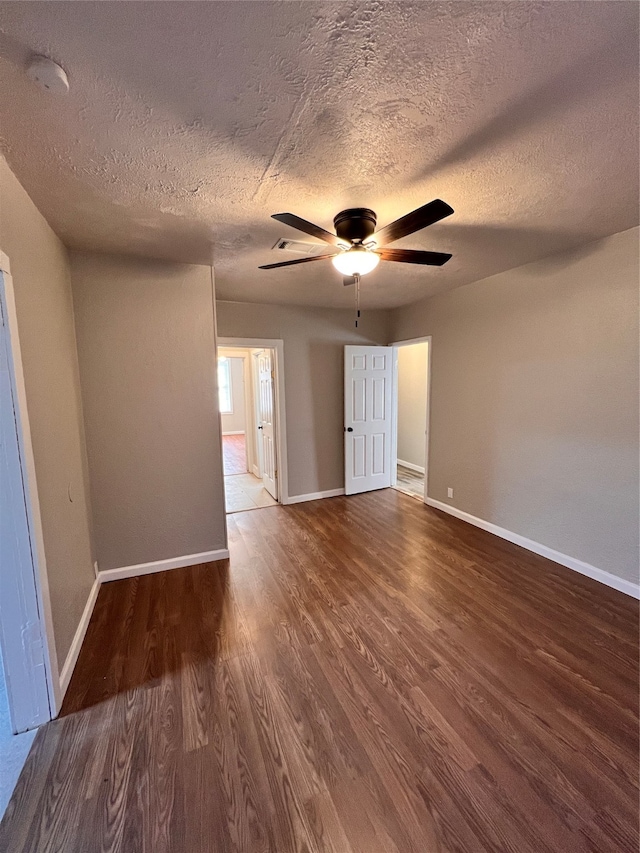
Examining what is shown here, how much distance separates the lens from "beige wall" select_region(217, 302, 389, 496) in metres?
4.29

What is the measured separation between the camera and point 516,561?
297 cm

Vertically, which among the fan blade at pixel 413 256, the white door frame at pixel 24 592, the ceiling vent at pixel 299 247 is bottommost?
the white door frame at pixel 24 592

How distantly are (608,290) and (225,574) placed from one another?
3654 millimetres

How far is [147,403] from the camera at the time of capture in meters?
2.76

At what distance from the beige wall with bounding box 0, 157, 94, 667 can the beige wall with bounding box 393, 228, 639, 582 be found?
11.6 feet

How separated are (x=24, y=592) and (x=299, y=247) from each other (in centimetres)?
252

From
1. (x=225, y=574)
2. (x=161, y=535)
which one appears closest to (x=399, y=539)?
(x=225, y=574)

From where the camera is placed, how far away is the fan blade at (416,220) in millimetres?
1442

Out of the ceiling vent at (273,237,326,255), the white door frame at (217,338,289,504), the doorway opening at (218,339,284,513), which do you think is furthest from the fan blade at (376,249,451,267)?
the white door frame at (217,338,289,504)

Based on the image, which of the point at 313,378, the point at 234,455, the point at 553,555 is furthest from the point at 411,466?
the point at 234,455

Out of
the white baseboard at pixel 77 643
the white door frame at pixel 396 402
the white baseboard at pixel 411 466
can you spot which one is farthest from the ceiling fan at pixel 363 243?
the white baseboard at pixel 411 466

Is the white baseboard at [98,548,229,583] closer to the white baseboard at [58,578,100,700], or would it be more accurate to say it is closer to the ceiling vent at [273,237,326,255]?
the white baseboard at [58,578,100,700]

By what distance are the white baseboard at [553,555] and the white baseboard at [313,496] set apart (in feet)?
4.63

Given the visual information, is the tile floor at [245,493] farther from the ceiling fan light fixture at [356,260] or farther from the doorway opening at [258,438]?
the ceiling fan light fixture at [356,260]
